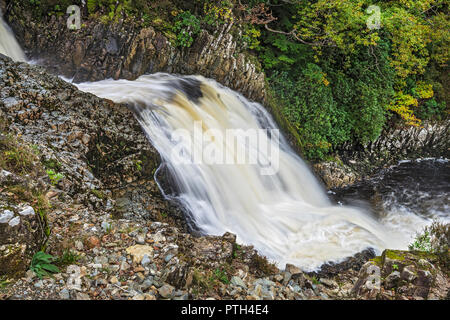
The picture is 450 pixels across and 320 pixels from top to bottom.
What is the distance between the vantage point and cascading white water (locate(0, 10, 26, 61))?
310 inches

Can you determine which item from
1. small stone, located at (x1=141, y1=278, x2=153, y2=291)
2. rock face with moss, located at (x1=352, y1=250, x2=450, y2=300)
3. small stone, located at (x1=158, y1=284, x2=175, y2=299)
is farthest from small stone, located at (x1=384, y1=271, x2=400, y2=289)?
small stone, located at (x1=141, y1=278, x2=153, y2=291)

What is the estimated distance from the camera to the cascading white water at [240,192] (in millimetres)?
6191

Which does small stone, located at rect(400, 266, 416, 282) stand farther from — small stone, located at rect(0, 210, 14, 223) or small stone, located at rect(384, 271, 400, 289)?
small stone, located at rect(0, 210, 14, 223)

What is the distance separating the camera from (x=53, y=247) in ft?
11.0

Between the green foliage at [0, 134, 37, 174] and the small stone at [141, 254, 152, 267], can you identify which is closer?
the small stone at [141, 254, 152, 267]

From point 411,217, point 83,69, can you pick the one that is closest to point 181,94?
point 83,69

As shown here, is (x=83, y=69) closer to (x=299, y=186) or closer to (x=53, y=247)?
(x=53, y=247)

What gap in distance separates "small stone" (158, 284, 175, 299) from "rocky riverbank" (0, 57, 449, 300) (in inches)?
0.4

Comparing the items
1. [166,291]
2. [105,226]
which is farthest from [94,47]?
[166,291]

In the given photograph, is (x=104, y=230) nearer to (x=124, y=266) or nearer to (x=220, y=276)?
(x=124, y=266)

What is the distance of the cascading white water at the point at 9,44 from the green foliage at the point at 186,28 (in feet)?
14.1

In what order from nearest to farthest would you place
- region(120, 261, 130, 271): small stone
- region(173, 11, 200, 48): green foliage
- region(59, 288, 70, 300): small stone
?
region(59, 288, 70, 300): small stone < region(120, 261, 130, 271): small stone < region(173, 11, 200, 48): green foliage
